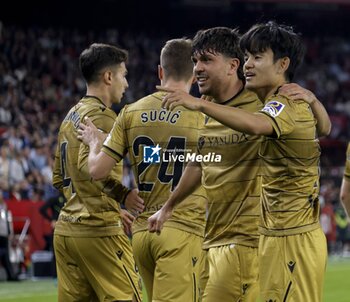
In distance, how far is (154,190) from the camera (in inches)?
281

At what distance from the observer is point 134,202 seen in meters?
7.09

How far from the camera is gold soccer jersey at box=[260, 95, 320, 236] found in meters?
5.86

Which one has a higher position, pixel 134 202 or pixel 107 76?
pixel 107 76

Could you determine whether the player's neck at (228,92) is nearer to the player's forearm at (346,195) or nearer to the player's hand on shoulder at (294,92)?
the player's hand on shoulder at (294,92)

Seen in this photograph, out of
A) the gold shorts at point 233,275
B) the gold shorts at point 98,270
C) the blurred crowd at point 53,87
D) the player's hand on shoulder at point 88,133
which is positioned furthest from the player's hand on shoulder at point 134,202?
the blurred crowd at point 53,87

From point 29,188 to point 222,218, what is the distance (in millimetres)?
13857

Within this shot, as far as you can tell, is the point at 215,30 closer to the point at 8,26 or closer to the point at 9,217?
the point at 9,217

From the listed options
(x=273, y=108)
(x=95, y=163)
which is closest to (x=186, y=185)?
(x=95, y=163)

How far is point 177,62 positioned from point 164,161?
0.73 metres

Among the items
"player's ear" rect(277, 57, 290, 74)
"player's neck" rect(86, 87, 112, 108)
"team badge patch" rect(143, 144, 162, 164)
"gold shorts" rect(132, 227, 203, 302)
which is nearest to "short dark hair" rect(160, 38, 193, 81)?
"team badge patch" rect(143, 144, 162, 164)

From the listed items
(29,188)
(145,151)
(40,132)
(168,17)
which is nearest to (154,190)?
(145,151)

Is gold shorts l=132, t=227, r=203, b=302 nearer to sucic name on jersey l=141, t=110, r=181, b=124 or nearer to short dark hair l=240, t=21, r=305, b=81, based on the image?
sucic name on jersey l=141, t=110, r=181, b=124

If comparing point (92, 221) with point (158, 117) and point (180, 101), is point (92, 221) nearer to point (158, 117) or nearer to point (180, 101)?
point (158, 117)

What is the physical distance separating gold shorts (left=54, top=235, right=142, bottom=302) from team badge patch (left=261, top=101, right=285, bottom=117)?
232 cm
